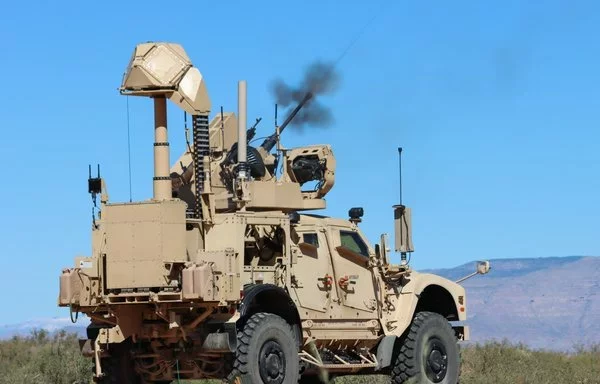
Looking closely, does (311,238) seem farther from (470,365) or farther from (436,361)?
(470,365)

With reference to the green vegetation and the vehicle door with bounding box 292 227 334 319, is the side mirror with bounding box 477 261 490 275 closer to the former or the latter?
the vehicle door with bounding box 292 227 334 319

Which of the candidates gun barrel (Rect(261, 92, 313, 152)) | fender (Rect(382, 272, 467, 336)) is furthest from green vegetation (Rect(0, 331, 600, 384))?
gun barrel (Rect(261, 92, 313, 152))

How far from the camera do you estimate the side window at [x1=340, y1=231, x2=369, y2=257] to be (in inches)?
867

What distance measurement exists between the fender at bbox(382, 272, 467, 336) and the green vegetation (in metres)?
1.71

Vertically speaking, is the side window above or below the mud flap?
above

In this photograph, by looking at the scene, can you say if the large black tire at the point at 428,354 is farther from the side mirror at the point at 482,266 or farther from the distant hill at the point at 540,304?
the distant hill at the point at 540,304

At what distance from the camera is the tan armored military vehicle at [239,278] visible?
18.8 meters

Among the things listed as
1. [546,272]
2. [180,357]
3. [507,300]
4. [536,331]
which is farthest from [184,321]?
[546,272]

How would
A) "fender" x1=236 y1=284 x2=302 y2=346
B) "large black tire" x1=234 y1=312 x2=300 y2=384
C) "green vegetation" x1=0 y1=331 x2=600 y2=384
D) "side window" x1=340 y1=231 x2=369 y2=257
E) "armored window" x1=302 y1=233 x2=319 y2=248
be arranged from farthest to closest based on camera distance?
"green vegetation" x1=0 y1=331 x2=600 y2=384 < "side window" x1=340 y1=231 x2=369 y2=257 < "armored window" x1=302 y1=233 x2=319 y2=248 < "fender" x1=236 y1=284 x2=302 y2=346 < "large black tire" x1=234 y1=312 x2=300 y2=384

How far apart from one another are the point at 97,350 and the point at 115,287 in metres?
1.06

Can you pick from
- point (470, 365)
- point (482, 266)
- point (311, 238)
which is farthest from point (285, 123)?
point (470, 365)

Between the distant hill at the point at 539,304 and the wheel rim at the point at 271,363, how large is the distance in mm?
118645

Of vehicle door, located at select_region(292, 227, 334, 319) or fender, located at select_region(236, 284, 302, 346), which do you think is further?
vehicle door, located at select_region(292, 227, 334, 319)

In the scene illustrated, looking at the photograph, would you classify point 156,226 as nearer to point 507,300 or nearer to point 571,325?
point 571,325
